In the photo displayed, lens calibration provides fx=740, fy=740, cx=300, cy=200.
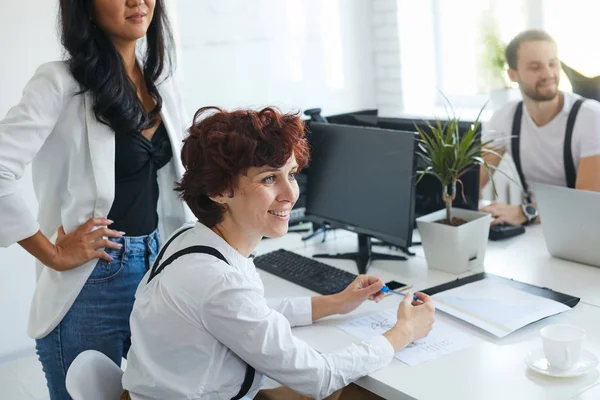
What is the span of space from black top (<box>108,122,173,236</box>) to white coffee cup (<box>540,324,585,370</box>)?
1.01m

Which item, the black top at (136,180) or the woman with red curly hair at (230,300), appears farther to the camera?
the black top at (136,180)

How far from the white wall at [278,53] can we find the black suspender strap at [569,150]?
1453 millimetres

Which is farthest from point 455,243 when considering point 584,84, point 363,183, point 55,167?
point 584,84

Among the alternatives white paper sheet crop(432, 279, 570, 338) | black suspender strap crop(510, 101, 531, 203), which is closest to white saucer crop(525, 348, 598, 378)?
white paper sheet crop(432, 279, 570, 338)

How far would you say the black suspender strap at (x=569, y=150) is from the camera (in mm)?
2867

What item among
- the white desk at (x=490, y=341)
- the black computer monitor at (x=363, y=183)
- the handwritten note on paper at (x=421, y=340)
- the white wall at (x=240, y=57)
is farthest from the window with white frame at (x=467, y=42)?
the handwritten note on paper at (x=421, y=340)

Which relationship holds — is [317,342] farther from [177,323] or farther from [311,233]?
[311,233]

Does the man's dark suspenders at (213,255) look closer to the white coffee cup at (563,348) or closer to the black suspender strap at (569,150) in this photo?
the white coffee cup at (563,348)

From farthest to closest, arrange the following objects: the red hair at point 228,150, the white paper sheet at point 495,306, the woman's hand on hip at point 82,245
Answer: the woman's hand on hip at point 82,245 → the white paper sheet at point 495,306 → the red hair at point 228,150

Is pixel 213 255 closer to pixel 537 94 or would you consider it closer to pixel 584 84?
pixel 537 94

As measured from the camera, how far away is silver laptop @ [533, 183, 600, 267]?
77.4 inches

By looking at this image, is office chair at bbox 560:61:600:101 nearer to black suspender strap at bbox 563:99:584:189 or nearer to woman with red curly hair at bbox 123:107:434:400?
black suspender strap at bbox 563:99:584:189

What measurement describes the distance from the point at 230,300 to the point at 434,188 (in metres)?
1.14

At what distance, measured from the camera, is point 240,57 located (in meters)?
3.66
